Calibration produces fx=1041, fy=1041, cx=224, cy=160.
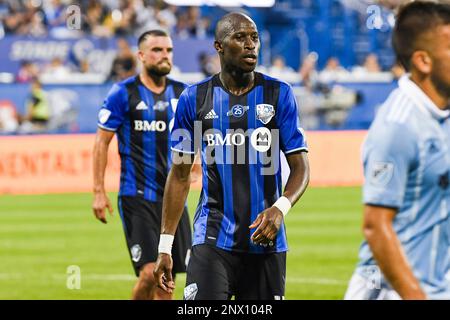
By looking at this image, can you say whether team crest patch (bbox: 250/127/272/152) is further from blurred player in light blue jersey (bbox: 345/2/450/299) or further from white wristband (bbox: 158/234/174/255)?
blurred player in light blue jersey (bbox: 345/2/450/299)

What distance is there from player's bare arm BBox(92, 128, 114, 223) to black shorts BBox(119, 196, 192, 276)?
0.25 metres

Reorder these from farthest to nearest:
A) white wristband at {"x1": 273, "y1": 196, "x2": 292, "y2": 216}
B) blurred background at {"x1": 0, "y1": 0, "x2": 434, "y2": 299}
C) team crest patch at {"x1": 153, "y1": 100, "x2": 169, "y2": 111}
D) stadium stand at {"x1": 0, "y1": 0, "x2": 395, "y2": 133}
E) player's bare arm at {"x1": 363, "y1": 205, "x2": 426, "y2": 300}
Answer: stadium stand at {"x1": 0, "y1": 0, "x2": 395, "y2": 133} → blurred background at {"x1": 0, "y1": 0, "x2": 434, "y2": 299} → team crest patch at {"x1": 153, "y1": 100, "x2": 169, "y2": 111} → white wristband at {"x1": 273, "y1": 196, "x2": 292, "y2": 216} → player's bare arm at {"x1": 363, "y1": 205, "x2": 426, "y2": 300}

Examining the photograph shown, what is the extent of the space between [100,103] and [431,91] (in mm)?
21339

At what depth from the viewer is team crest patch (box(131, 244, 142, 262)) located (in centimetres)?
938

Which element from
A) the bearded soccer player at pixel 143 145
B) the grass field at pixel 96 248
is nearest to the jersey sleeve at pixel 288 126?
the bearded soccer player at pixel 143 145

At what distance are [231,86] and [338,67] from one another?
76.8 feet

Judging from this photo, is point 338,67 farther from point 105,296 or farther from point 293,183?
point 293,183

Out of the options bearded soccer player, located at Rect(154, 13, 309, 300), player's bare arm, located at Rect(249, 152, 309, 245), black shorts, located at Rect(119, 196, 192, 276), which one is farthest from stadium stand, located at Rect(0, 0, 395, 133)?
player's bare arm, located at Rect(249, 152, 309, 245)

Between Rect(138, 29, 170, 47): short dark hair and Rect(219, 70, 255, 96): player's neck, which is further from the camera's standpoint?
Rect(138, 29, 170, 47): short dark hair

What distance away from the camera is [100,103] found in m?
25.6

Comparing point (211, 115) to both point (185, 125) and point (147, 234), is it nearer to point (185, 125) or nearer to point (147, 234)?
point (185, 125)

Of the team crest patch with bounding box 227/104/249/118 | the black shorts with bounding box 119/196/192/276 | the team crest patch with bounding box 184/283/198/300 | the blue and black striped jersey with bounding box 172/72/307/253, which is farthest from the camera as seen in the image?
the black shorts with bounding box 119/196/192/276

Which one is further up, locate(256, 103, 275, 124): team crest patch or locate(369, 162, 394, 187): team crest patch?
locate(256, 103, 275, 124): team crest patch

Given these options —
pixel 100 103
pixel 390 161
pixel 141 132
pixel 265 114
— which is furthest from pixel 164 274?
pixel 100 103
